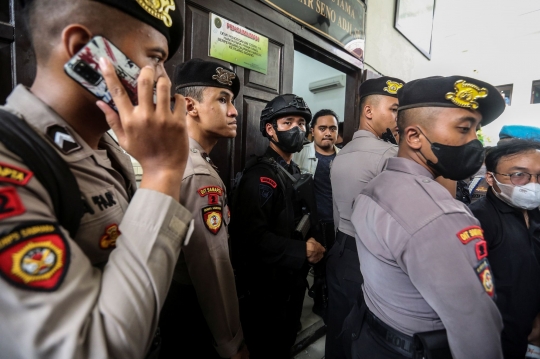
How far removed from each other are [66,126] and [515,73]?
11294 millimetres

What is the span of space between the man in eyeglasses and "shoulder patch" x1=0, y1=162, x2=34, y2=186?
222 centimetres

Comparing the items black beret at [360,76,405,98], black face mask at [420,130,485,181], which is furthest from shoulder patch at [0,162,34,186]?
black beret at [360,76,405,98]

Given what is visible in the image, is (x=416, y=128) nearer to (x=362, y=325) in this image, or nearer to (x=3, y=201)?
(x=362, y=325)

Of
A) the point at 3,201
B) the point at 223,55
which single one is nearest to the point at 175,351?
the point at 3,201

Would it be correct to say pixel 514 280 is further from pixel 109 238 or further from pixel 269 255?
pixel 109 238

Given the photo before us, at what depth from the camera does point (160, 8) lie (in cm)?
68

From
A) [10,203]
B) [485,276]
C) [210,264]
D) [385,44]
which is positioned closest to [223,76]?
[210,264]

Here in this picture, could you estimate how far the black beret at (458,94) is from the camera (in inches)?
44.6

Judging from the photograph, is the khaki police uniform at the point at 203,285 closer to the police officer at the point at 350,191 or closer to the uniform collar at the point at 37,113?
the uniform collar at the point at 37,113

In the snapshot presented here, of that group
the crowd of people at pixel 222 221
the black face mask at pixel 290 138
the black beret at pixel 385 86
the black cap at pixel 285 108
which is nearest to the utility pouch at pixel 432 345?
the crowd of people at pixel 222 221

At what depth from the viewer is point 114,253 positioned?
19.7 inches

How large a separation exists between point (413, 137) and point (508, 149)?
112 cm

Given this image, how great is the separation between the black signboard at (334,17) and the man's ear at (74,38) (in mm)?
2227

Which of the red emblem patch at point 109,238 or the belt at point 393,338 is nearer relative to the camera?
the red emblem patch at point 109,238
